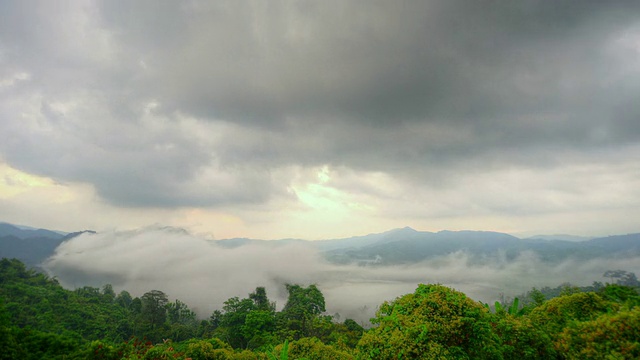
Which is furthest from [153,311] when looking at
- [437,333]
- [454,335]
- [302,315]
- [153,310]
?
[454,335]

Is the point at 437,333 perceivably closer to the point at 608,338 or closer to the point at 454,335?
the point at 454,335

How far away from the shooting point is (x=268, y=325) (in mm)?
48500

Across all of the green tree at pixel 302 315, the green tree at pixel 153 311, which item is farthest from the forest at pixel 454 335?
the green tree at pixel 153 311

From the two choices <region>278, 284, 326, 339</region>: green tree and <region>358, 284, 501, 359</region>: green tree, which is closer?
<region>358, 284, 501, 359</region>: green tree

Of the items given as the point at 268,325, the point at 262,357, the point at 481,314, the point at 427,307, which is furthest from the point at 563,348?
the point at 268,325

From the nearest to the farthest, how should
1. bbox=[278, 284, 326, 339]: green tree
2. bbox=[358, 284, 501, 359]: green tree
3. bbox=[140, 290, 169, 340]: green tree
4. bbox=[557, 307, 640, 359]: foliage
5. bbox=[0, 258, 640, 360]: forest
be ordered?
bbox=[557, 307, 640, 359]: foliage < bbox=[0, 258, 640, 360]: forest < bbox=[358, 284, 501, 359]: green tree < bbox=[278, 284, 326, 339]: green tree < bbox=[140, 290, 169, 340]: green tree

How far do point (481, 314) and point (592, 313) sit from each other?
388 inches

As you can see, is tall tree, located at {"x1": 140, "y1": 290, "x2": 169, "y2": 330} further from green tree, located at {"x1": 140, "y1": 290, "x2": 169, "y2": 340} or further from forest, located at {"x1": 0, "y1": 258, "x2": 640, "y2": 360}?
forest, located at {"x1": 0, "y1": 258, "x2": 640, "y2": 360}

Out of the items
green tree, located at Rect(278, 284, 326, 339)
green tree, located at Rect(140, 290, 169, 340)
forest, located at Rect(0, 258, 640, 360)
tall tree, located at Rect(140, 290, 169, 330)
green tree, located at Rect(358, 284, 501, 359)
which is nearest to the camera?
forest, located at Rect(0, 258, 640, 360)

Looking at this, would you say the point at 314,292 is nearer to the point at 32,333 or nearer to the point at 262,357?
the point at 262,357

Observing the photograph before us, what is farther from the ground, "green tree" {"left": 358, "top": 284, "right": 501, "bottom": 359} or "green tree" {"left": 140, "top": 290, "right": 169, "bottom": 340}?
"green tree" {"left": 358, "top": 284, "right": 501, "bottom": 359}

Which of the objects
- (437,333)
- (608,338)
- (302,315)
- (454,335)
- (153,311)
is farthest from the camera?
(153,311)

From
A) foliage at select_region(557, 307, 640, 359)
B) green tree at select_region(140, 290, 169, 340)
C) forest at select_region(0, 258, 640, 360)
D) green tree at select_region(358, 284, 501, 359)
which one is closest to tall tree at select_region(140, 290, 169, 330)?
green tree at select_region(140, 290, 169, 340)

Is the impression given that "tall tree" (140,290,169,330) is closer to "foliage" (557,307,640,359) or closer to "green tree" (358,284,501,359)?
"green tree" (358,284,501,359)
